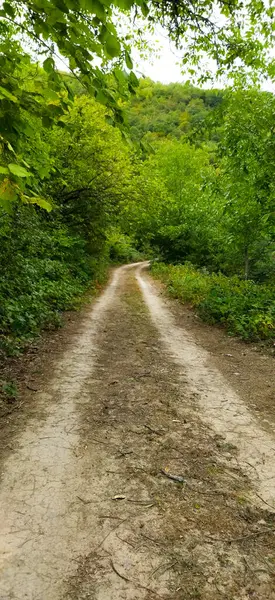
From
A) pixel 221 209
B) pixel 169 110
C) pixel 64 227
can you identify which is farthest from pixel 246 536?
pixel 169 110

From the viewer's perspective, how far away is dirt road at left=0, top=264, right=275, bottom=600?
Answer: 2.14 metres

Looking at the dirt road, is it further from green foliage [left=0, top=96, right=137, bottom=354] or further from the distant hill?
the distant hill

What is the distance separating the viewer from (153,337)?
26.7 feet

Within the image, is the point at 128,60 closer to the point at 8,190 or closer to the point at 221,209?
the point at 8,190

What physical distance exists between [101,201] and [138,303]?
5.21 metres

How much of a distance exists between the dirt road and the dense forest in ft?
7.06

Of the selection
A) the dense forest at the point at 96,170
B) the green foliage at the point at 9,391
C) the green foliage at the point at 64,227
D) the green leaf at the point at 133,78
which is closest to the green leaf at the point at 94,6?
the dense forest at the point at 96,170

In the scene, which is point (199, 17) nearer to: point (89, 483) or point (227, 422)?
point (227, 422)

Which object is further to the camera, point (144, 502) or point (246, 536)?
point (144, 502)

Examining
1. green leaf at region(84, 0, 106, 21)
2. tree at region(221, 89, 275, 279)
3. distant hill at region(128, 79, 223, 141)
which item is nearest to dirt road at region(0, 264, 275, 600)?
green leaf at region(84, 0, 106, 21)

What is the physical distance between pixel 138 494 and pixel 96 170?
1409 centimetres

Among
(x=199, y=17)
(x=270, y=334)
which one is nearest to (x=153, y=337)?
(x=270, y=334)

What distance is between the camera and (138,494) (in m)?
2.89

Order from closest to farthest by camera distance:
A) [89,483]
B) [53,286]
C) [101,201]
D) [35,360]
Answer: [89,483]
[35,360]
[53,286]
[101,201]
